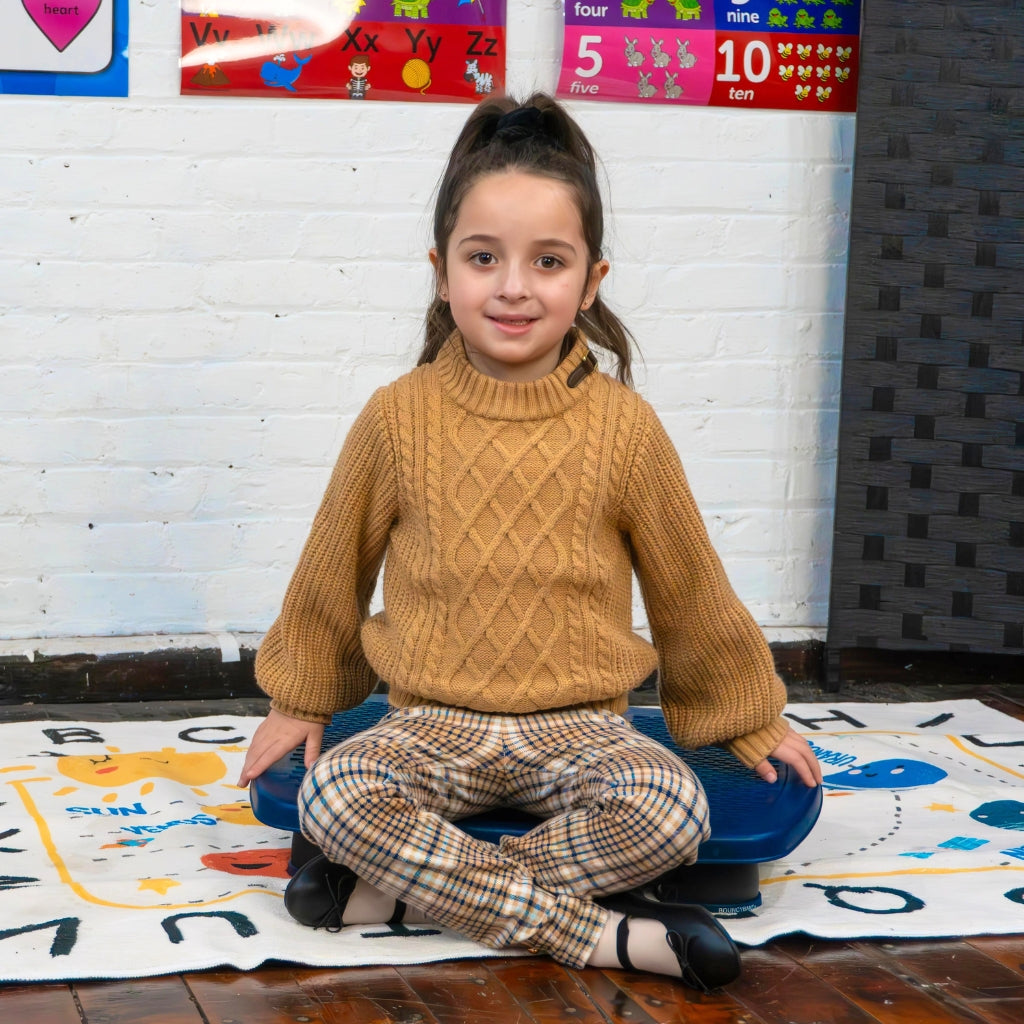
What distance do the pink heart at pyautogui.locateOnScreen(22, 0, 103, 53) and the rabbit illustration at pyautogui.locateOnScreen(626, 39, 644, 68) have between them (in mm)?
1015

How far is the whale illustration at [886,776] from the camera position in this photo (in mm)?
2277

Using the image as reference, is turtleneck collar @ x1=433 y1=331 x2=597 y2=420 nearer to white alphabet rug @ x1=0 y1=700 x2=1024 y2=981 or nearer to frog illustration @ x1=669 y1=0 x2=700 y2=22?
white alphabet rug @ x1=0 y1=700 x2=1024 y2=981

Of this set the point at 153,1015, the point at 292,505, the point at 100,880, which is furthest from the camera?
the point at 292,505

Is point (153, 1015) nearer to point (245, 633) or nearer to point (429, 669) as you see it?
point (429, 669)

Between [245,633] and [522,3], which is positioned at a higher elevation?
[522,3]

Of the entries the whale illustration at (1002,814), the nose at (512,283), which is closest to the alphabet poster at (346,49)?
the nose at (512,283)

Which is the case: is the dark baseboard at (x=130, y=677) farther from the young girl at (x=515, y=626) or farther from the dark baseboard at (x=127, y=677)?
the young girl at (x=515, y=626)

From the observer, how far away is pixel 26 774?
7.24 feet

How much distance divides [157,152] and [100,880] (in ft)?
4.82

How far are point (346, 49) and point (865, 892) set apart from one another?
5.98 feet

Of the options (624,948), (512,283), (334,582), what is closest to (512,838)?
(624,948)

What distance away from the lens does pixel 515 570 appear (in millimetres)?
1782

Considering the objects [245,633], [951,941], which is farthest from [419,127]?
[951,941]

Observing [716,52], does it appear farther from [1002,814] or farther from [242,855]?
[242,855]
